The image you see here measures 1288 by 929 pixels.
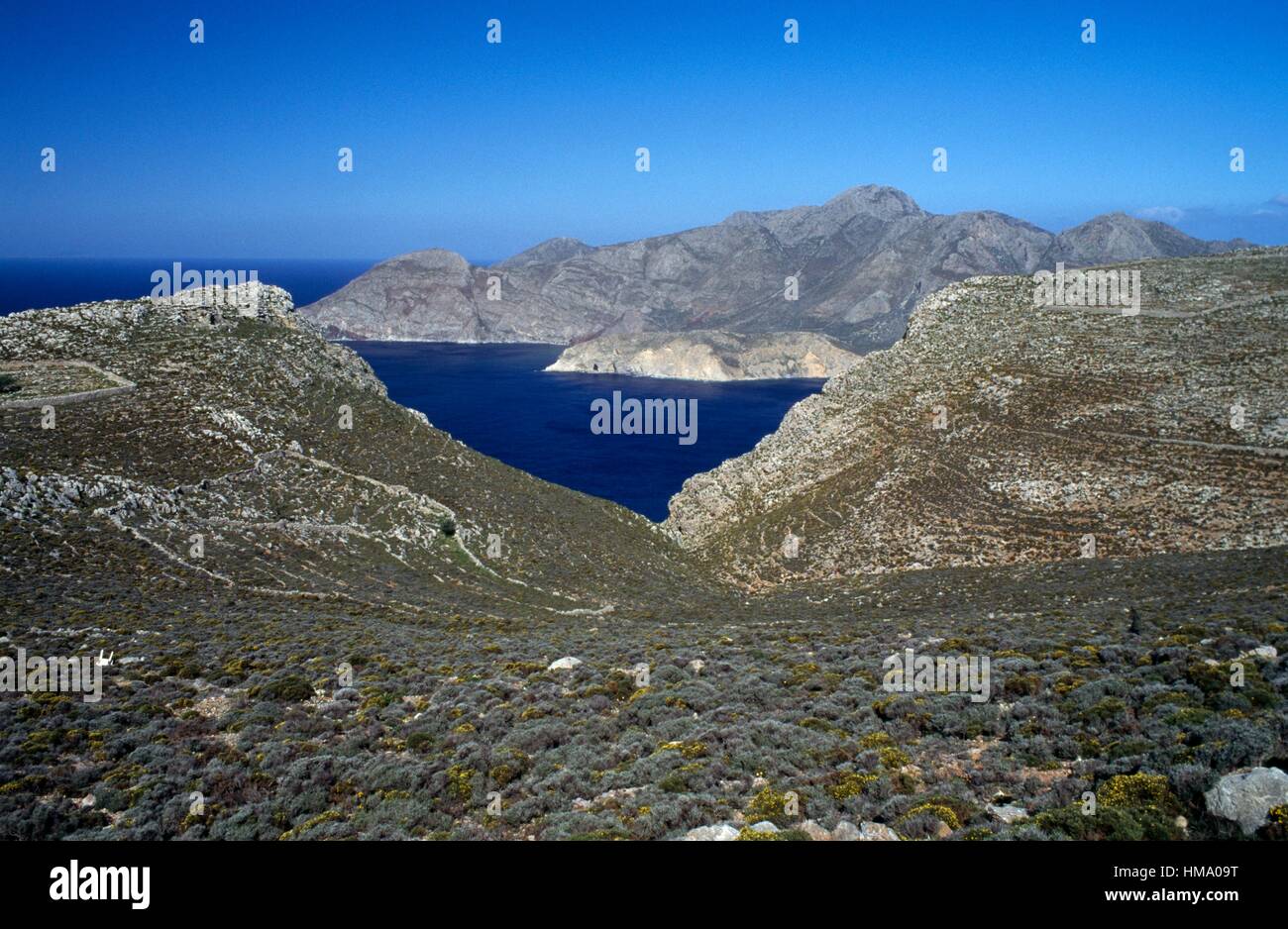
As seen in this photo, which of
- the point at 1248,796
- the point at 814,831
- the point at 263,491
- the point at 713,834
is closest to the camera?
the point at 1248,796

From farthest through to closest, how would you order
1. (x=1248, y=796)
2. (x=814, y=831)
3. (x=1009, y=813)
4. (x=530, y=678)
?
(x=530, y=678), (x=1009, y=813), (x=814, y=831), (x=1248, y=796)

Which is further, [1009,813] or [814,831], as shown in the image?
[1009,813]

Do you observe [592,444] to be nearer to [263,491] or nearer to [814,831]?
[263,491]

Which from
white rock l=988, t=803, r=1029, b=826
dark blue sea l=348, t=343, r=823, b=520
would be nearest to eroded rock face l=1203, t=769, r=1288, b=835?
white rock l=988, t=803, r=1029, b=826

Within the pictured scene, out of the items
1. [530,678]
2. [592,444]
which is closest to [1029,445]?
[530,678]

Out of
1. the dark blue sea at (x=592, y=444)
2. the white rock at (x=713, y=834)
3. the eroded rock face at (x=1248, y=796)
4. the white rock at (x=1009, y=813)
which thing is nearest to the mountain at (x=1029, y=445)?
the white rock at (x=1009, y=813)

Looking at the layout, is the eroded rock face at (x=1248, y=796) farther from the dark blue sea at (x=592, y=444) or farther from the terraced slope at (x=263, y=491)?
the dark blue sea at (x=592, y=444)
